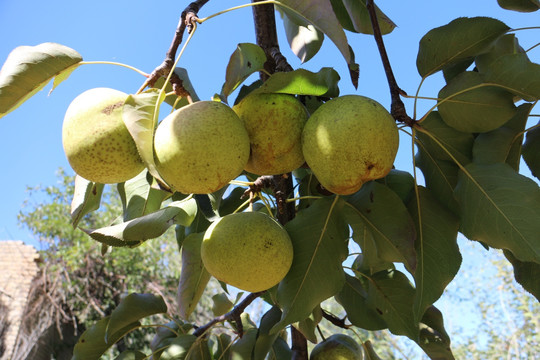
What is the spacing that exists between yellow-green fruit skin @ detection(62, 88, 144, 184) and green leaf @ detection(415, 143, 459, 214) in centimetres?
→ 68

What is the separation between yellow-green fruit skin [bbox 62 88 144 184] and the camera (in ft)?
2.76

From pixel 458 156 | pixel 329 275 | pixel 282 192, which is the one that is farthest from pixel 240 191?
pixel 458 156

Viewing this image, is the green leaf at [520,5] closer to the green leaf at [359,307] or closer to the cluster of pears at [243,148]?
the cluster of pears at [243,148]

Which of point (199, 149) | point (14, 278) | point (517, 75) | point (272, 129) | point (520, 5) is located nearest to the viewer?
point (199, 149)

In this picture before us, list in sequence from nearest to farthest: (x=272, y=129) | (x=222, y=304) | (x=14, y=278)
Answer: (x=272, y=129), (x=222, y=304), (x=14, y=278)

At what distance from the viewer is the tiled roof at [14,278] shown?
23.2 feet

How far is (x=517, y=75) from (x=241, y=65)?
59 centimetres

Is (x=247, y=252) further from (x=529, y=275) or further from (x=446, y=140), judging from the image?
(x=529, y=275)

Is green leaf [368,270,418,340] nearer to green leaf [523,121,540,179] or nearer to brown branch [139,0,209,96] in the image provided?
green leaf [523,121,540,179]

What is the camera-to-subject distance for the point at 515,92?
3.42 ft

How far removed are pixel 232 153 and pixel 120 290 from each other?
24.2 feet

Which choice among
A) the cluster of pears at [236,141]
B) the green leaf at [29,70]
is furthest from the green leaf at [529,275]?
the green leaf at [29,70]

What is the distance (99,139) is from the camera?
84cm

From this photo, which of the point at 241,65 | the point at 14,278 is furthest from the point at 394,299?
the point at 14,278
